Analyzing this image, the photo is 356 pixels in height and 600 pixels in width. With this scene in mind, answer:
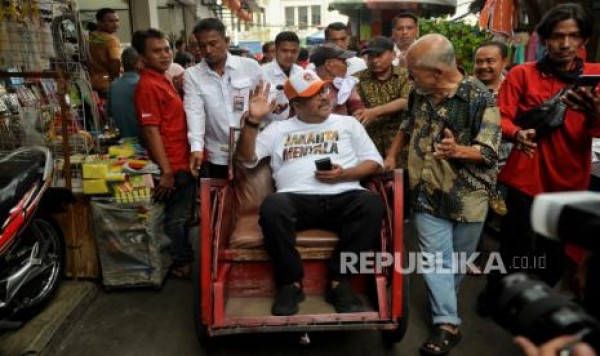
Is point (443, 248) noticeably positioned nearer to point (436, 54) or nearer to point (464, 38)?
point (436, 54)

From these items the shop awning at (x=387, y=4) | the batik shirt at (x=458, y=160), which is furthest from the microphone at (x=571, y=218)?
the shop awning at (x=387, y=4)

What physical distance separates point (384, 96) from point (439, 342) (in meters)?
1.96

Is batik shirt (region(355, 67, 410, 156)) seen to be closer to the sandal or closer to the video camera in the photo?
the sandal

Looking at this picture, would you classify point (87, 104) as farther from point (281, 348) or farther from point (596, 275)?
point (596, 275)

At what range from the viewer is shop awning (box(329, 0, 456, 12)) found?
12.8 meters

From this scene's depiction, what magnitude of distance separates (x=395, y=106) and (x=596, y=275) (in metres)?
3.14

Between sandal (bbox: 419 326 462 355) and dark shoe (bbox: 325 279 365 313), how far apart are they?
0.49 metres

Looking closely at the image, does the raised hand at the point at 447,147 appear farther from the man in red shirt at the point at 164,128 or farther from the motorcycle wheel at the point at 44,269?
the motorcycle wheel at the point at 44,269

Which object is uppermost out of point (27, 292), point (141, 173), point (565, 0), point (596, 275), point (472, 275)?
point (565, 0)

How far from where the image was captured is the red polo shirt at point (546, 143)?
117 inches

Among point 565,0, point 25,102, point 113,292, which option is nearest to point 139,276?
point 113,292

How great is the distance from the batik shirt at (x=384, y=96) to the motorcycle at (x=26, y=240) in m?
2.37

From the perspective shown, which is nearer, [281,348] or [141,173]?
[281,348]

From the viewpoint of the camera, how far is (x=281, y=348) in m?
3.12
